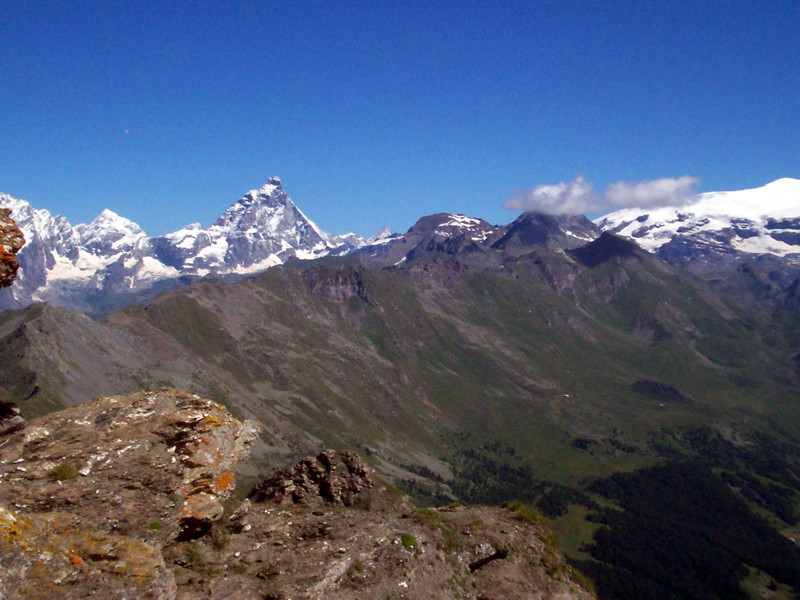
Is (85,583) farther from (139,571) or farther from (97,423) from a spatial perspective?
(97,423)

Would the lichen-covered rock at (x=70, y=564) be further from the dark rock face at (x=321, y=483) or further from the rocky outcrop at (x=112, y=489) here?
the dark rock face at (x=321, y=483)

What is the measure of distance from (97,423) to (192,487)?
5640mm

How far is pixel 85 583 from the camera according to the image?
49.6ft

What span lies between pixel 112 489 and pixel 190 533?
354cm

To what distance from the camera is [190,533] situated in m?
21.8

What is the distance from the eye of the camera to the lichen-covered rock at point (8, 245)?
22141 millimetres

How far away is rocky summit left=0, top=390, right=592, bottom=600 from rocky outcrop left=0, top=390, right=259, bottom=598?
0.04 m

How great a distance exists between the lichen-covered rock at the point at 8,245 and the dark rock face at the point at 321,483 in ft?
76.3

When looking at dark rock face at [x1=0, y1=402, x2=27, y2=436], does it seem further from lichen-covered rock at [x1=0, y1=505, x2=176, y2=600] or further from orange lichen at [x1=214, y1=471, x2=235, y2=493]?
orange lichen at [x1=214, y1=471, x2=235, y2=493]

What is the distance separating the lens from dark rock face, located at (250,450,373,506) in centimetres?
3994

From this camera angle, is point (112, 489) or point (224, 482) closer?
point (112, 489)

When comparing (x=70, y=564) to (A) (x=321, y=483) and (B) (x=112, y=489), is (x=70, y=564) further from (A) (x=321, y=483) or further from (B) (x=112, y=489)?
(A) (x=321, y=483)

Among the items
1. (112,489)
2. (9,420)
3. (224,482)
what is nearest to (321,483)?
(224,482)

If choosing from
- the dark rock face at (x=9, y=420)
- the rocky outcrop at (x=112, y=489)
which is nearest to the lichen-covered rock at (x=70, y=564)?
the rocky outcrop at (x=112, y=489)
